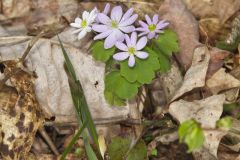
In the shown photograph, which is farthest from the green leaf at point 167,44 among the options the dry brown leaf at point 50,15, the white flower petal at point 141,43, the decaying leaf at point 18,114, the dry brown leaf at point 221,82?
the dry brown leaf at point 50,15

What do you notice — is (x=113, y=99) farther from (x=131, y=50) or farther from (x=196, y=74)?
(x=196, y=74)

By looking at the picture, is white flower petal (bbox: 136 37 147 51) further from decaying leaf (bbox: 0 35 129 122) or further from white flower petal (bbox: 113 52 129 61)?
decaying leaf (bbox: 0 35 129 122)

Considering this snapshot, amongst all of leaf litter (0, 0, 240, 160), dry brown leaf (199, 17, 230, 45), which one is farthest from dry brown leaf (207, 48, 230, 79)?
dry brown leaf (199, 17, 230, 45)

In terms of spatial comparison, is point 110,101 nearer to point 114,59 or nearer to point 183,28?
point 114,59

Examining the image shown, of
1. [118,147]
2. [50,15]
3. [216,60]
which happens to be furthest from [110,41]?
[50,15]

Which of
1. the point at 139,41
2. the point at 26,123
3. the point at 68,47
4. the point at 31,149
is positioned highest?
the point at 139,41

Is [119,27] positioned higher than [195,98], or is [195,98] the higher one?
[119,27]

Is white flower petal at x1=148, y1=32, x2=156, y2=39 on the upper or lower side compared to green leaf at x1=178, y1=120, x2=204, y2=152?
lower

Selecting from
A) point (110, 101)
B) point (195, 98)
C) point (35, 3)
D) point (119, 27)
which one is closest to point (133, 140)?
point (110, 101)
